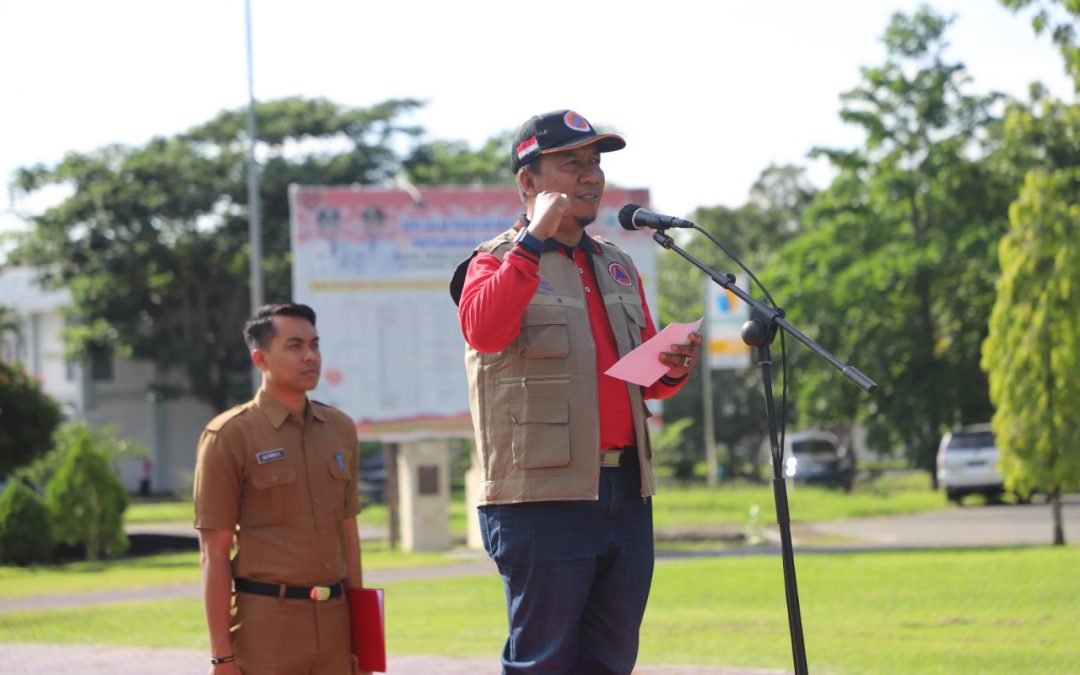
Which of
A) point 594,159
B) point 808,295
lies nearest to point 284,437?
point 594,159

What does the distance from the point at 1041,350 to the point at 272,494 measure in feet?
52.5

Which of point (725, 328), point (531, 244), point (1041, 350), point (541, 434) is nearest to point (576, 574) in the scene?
point (541, 434)

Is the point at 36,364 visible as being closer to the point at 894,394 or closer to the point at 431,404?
the point at 894,394

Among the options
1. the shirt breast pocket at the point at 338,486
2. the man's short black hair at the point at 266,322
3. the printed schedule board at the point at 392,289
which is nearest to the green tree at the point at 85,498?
the printed schedule board at the point at 392,289

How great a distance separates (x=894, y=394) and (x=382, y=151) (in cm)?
1767

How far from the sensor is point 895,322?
38062mm

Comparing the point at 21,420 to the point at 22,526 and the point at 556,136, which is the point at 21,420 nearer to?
the point at 22,526

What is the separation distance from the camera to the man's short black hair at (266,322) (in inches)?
200

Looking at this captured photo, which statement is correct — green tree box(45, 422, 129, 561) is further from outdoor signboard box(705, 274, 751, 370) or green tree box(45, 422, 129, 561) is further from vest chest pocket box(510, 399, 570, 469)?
vest chest pocket box(510, 399, 570, 469)

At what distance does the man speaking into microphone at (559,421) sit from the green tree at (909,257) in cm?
3281

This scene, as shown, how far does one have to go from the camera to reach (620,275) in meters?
4.59

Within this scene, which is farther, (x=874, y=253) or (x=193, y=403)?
(x=193, y=403)

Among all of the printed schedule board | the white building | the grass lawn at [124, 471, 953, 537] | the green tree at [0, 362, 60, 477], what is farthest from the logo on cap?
the white building

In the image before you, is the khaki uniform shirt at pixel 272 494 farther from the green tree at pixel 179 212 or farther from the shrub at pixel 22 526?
the green tree at pixel 179 212
